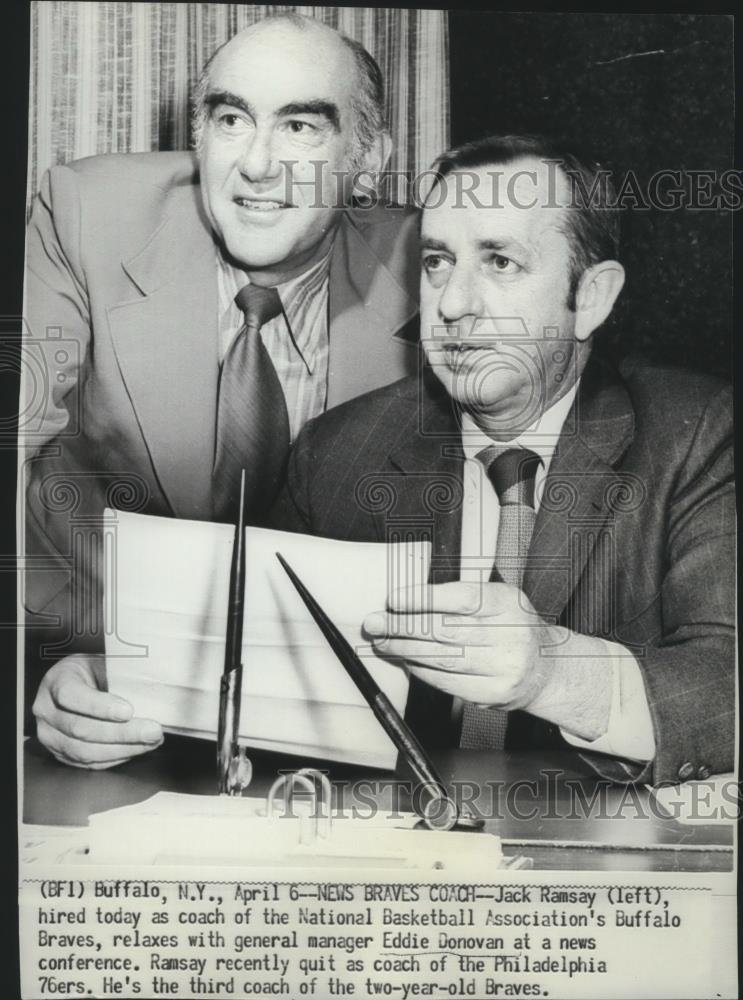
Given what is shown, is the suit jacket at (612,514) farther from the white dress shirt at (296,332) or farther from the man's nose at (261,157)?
the man's nose at (261,157)

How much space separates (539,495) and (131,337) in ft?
3.31

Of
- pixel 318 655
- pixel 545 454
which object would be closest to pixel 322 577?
pixel 318 655

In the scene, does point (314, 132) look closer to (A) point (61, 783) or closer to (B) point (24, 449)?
(B) point (24, 449)

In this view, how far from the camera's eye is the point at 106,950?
2500 millimetres

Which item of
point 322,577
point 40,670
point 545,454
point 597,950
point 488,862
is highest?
point 545,454

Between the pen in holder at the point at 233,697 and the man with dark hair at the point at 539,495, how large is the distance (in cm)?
17

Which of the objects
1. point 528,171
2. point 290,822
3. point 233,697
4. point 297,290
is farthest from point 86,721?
point 528,171

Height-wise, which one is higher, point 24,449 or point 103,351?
point 103,351

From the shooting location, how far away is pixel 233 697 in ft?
8.20

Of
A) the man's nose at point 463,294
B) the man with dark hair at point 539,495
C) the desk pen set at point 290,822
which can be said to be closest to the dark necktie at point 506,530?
the man with dark hair at point 539,495

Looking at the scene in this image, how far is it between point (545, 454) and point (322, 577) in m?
0.58

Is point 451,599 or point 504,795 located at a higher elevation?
point 451,599

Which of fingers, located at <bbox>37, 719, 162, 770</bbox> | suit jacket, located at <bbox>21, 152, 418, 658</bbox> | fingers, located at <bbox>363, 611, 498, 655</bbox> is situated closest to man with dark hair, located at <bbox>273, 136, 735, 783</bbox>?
fingers, located at <bbox>363, 611, 498, 655</bbox>

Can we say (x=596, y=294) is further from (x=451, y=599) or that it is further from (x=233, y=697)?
(x=233, y=697)
